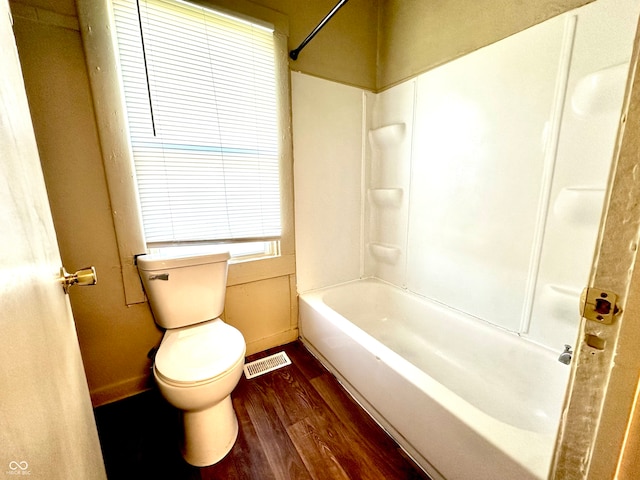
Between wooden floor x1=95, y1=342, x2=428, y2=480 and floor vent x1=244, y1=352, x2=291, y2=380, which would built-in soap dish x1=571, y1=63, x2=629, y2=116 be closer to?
wooden floor x1=95, y1=342, x2=428, y2=480

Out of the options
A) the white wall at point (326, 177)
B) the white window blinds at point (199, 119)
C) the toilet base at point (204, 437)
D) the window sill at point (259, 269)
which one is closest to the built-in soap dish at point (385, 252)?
the white wall at point (326, 177)

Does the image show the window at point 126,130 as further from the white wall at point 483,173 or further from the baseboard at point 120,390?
the baseboard at point 120,390

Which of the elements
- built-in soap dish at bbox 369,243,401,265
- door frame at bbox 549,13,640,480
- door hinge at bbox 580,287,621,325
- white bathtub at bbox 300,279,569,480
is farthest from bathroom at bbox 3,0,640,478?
door hinge at bbox 580,287,621,325

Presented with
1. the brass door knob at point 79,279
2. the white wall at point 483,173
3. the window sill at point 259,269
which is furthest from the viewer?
the window sill at point 259,269

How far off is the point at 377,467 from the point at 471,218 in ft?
4.47

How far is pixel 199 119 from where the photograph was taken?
4.77ft

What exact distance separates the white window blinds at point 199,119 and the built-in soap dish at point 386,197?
83cm

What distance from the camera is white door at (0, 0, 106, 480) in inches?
11.6

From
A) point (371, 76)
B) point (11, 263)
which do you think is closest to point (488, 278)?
point (371, 76)

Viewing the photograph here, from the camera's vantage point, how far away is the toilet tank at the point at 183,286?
4.38 feet

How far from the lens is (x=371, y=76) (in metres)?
1.99

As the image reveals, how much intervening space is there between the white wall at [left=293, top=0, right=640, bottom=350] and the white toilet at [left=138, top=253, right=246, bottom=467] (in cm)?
72

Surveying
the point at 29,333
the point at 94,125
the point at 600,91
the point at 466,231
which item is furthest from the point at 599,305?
the point at 94,125

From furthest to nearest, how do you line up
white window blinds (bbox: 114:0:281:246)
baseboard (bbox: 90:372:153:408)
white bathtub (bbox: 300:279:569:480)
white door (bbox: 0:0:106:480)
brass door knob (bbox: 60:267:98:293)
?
baseboard (bbox: 90:372:153:408)
white window blinds (bbox: 114:0:281:246)
white bathtub (bbox: 300:279:569:480)
brass door knob (bbox: 60:267:98:293)
white door (bbox: 0:0:106:480)
